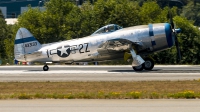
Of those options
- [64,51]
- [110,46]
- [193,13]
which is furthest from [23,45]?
[193,13]

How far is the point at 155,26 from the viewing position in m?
31.0

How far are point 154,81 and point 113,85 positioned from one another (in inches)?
101

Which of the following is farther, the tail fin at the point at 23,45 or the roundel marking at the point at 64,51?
the tail fin at the point at 23,45

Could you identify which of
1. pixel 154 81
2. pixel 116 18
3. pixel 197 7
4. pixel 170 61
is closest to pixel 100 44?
pixel 154 81

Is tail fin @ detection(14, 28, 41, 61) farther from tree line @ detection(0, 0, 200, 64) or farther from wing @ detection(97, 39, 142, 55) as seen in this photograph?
tree line @ detection(0, 0, 200, 64)

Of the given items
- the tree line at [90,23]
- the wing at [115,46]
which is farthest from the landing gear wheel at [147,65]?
the tree line at [90,23]

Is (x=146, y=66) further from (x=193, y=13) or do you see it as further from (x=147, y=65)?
(x=193, y=13)

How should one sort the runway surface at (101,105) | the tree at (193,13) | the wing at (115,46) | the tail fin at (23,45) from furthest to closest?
the tree at (193,13)
the tail fin at (23,45)
the wing at (115,46)
the runway surface at (101,105)

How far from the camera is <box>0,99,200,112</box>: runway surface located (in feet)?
47.8

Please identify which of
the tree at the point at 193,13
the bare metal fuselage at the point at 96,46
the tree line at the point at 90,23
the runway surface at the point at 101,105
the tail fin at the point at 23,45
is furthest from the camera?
the tree at the point at 193,13

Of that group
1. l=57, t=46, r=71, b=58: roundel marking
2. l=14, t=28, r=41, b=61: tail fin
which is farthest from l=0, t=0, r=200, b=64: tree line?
l=57, t=46, r=71, b=58: roundel marking

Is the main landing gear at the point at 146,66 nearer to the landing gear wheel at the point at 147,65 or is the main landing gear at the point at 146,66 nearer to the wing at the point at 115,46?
the landing gear wheel at the point at 147,65

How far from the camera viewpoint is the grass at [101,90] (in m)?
Result: 17.9

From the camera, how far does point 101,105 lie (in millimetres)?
15680
